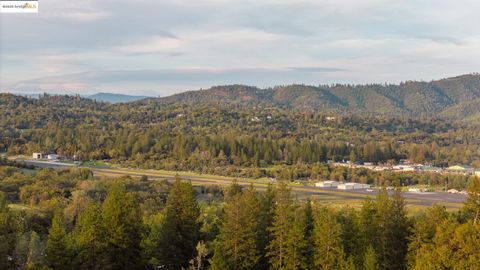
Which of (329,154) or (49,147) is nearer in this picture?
(49,147)

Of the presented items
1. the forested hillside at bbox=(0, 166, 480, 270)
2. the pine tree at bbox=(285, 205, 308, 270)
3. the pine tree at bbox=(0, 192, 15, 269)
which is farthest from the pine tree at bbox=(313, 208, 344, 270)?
the pine tree at bbox=(0, 192, 15, 269)

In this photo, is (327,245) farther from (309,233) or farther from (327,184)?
(327,184)

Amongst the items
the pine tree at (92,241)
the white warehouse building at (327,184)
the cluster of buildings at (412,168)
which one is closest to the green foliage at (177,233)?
the pine tree at (92,241)

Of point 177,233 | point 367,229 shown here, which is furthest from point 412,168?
point 177,233

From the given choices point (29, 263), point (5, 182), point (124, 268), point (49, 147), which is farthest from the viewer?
point (49, 147)

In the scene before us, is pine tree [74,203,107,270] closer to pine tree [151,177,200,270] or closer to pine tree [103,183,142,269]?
pine tree [103,183,142,269]

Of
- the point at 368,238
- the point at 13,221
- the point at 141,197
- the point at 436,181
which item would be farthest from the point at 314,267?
the point at 436,181

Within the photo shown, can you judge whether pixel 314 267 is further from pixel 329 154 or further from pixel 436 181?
pixel 329 154
